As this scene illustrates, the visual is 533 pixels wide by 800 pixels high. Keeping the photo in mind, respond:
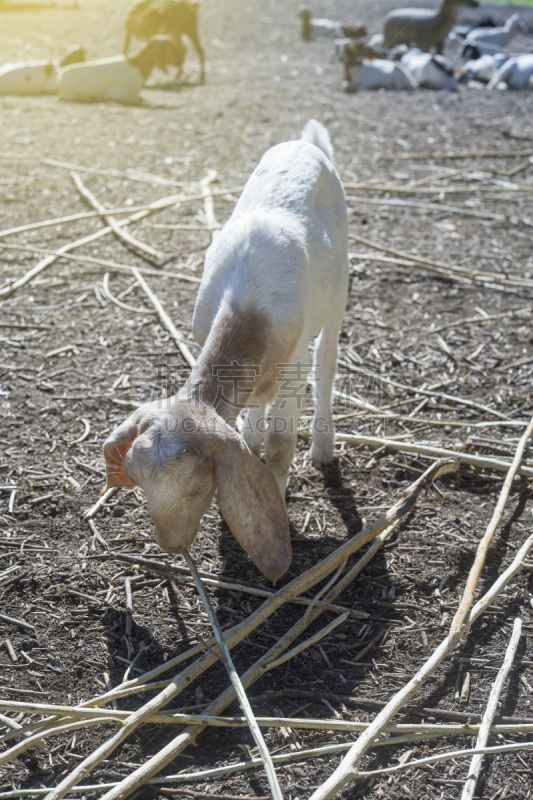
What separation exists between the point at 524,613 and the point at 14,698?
2.48 meters

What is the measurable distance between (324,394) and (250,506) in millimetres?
2045

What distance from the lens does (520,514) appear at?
4113 millimetres

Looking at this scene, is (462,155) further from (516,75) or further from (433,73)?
(516,75)

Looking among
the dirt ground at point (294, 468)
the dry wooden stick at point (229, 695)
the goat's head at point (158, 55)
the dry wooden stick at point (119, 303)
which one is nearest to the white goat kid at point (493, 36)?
the goat's head at point (158, 55)

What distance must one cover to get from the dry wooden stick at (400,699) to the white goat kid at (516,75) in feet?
46.2

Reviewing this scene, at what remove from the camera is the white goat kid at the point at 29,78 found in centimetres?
1280

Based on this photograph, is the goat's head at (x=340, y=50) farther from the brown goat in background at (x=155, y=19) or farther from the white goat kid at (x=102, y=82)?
the white goat kid at (x=102, y=82)

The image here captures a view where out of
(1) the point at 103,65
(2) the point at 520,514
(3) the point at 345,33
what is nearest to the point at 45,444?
(2) the point at 520,514

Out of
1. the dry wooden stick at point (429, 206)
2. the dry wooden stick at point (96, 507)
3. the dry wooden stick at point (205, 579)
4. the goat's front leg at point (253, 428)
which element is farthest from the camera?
the dry wooden stick at point (429, 206)

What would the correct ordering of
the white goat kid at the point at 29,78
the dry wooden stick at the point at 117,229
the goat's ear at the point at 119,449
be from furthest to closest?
the white goat kid at the point at 29,78 → the dry wooden stick at the point at 117,229 → the goat's ear at the point at 119,449

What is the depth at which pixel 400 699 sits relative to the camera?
9.32ft

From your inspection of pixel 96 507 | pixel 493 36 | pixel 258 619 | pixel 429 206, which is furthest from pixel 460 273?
pixel 493 36

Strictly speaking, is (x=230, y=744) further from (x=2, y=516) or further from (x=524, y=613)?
(x=2, y=516)

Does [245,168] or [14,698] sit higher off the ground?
[245,168]
